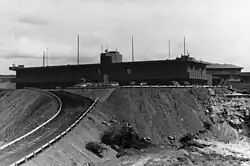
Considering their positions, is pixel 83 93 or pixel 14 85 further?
pixel 14 85

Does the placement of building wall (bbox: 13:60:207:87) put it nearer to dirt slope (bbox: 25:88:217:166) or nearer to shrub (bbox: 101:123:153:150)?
dirt slope (bbox: 25:88:217:166)

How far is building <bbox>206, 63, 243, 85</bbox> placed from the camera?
10096cm

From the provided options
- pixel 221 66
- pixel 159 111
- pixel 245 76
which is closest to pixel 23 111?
pixel 159 111

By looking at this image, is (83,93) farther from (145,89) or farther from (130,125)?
(130,125)

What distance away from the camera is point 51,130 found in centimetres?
4388

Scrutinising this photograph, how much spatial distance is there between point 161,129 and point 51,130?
1496 cm

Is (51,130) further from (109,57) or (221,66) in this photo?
(221,66)

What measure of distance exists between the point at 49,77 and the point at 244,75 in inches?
2252

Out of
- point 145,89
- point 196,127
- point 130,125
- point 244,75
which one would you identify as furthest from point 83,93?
point 244,75

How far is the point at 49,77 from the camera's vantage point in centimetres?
8806

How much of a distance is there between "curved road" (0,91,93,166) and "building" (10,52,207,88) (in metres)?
18.3

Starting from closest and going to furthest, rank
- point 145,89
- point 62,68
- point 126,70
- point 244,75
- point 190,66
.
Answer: point 145,89 → point 190,66 → point 126,70 → point 62,68 → point 244,75

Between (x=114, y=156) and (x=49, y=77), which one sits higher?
(x=49, y=77)

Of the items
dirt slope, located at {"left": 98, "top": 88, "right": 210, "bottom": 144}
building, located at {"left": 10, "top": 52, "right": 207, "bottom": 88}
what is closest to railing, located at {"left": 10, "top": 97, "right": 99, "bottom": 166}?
dirt slope, located at {"left": 98, "top": 88, "right": 210, "bottom": 144}
